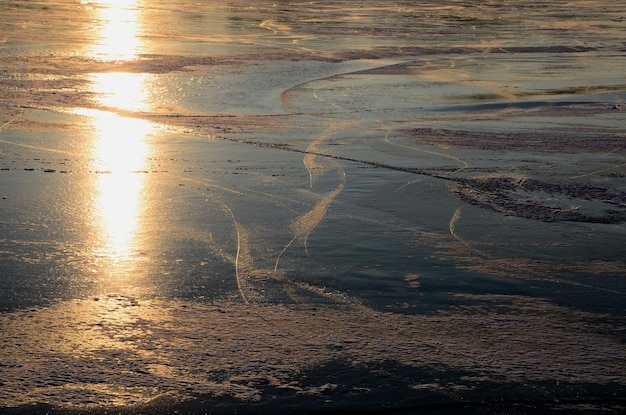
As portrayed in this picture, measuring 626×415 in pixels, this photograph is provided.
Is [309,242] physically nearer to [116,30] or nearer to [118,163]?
Result: [118,163]

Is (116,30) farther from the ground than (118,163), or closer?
closer

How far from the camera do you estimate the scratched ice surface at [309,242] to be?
16.2 feet

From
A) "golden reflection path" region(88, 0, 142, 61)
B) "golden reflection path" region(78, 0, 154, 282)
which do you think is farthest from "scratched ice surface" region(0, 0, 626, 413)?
"golden reflection path" region(88, 0, 142, 61)

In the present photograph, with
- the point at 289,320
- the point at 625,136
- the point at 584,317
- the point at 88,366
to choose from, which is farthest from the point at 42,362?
the point at 625,136

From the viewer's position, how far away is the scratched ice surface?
4945 mm

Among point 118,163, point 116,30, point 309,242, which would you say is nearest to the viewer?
point 309,242

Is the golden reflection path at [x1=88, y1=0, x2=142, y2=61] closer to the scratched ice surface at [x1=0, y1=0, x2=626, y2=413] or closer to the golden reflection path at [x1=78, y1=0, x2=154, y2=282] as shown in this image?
the golden reflection path at [x1=78, y1=0, x2=154, y2=282]

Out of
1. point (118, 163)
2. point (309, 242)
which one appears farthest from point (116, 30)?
point (309, 242)

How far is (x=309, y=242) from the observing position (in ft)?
24.0

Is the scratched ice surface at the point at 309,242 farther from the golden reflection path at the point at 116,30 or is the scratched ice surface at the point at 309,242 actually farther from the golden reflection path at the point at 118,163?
the golden reflection path at the point at 116,30

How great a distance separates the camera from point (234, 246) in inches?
285

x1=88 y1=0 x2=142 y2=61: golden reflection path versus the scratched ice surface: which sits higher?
the scratched ice surface

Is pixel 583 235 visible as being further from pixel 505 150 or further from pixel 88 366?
pixel 88 366

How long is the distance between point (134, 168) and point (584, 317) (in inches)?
205
